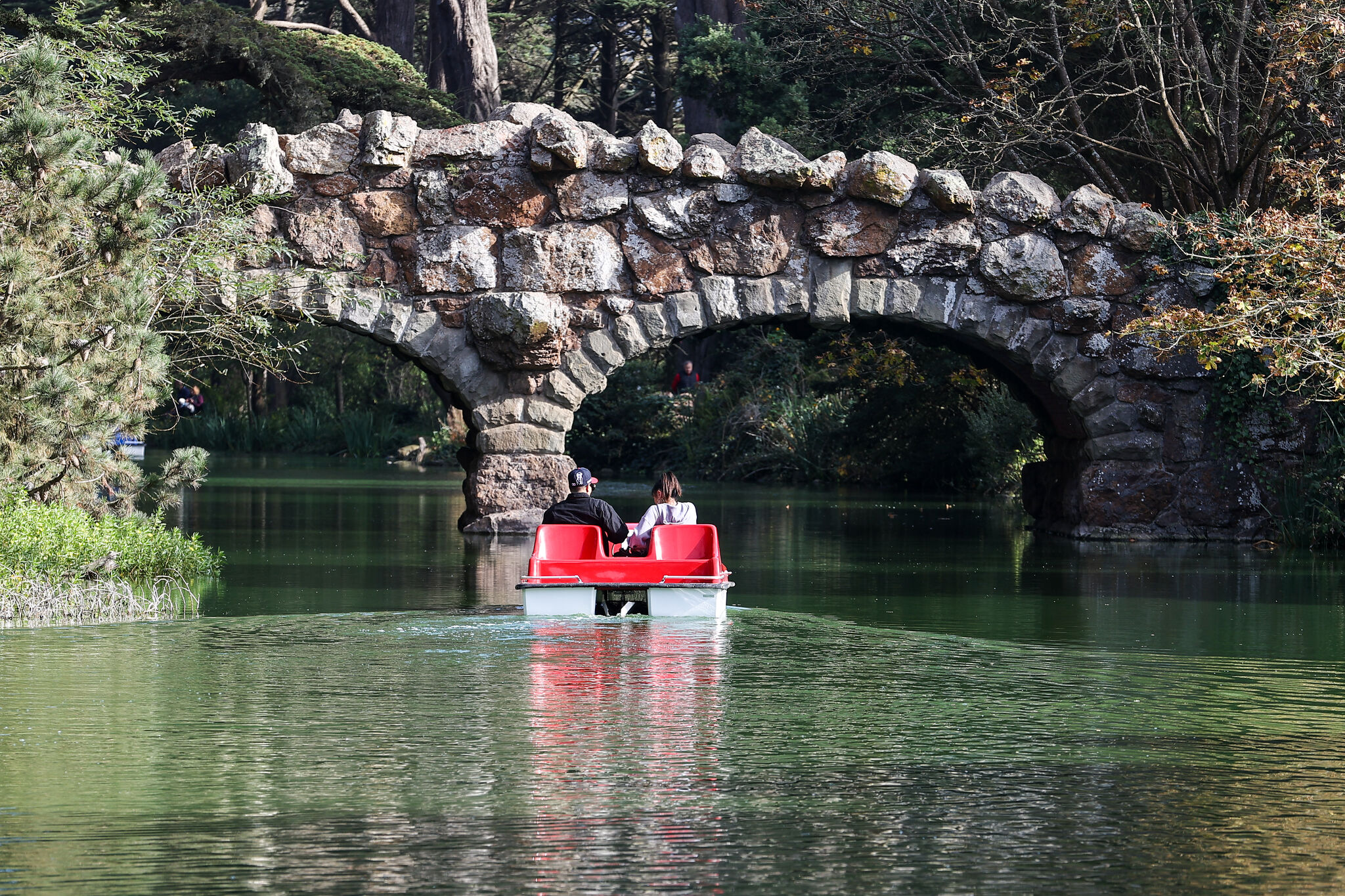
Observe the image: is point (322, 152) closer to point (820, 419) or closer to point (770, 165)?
point (770, 165)

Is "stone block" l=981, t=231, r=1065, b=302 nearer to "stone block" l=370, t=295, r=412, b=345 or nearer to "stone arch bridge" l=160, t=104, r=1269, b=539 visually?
"stone arch bridge" l=160, t=104, r=1269, b=539

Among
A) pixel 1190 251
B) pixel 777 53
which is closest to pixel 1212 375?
pixel 1190 251

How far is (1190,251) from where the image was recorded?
16219 mm

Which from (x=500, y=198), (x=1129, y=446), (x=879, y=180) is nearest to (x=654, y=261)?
(x=500, y=198)

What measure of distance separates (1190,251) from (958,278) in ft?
7.06

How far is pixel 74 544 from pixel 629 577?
10.5 feet

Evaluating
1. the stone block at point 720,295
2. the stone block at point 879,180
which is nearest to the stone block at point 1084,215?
the stone block at point 879,180

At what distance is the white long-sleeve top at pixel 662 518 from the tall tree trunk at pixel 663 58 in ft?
78.9

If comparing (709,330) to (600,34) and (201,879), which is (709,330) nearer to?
(201,879)

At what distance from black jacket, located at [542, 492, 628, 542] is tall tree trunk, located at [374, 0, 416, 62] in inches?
791

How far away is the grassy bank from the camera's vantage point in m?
9.59

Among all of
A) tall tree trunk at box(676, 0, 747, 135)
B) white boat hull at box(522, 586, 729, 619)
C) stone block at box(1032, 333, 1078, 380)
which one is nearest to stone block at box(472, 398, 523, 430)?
stone block at box(1032, 333, 1078, 380)

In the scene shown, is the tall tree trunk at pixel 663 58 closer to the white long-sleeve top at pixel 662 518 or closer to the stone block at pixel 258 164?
the stone block at pixel 258 164

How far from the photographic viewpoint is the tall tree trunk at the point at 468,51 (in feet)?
92.2
